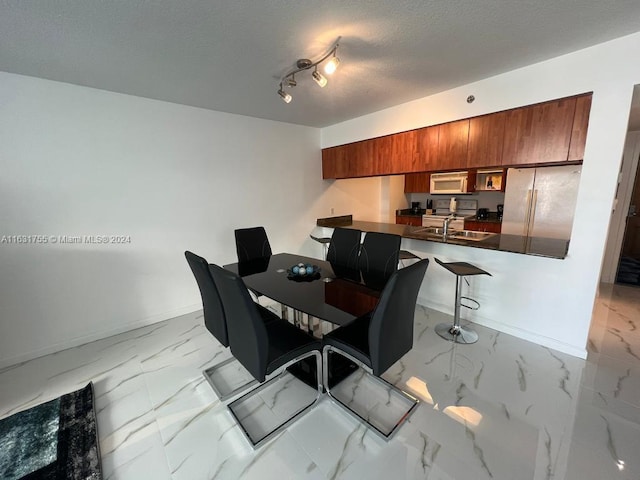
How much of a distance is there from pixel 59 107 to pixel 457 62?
137 inches

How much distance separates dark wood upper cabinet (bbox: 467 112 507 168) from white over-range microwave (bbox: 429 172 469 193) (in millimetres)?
2160

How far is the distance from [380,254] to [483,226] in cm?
304

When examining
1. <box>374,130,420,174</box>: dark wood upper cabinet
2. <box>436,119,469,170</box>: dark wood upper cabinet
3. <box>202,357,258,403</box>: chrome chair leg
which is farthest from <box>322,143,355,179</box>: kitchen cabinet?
<box>202,357,258,403</box>: chrome chair leg

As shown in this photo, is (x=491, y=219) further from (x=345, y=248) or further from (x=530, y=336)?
(x=345, y=248)

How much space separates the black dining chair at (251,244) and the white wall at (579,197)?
2.14 m

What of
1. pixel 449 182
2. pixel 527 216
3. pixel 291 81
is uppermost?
pixel 291 81

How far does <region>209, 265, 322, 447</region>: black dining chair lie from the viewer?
4.58 feet

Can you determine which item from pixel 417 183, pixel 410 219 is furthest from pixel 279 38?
pixel 410 219

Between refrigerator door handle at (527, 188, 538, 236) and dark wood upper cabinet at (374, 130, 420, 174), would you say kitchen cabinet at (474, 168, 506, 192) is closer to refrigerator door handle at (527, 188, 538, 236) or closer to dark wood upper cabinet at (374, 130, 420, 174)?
refrigerator door handle at (527, 188, 538, 236)

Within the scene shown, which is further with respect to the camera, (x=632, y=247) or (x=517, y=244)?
(x=632, y=247)

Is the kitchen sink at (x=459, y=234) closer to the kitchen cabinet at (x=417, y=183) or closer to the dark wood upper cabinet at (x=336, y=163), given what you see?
the dark wood upper cabinet at (x=336, y=163)

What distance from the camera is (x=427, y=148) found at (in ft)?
9.82

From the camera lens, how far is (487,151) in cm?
255

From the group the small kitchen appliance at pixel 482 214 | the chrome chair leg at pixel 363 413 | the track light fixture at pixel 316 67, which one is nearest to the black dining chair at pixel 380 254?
the chrome chair leg at pixel 363 413
